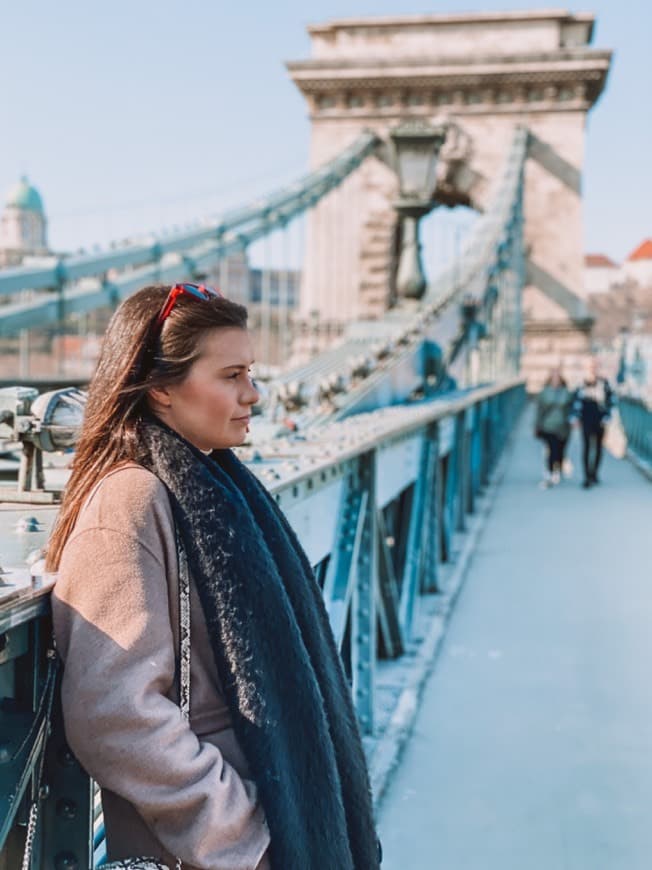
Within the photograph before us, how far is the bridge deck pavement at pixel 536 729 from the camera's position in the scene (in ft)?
8.38

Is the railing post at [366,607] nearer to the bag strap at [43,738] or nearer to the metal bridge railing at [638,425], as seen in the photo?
the bag strap at [43,738]

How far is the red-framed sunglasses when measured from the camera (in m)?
1.30

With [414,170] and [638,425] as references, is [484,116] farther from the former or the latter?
[414,170]

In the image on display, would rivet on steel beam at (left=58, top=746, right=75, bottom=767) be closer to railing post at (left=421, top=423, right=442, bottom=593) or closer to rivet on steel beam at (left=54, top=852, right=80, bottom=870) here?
rivet on steel beam at (left=54, top=852, right=80, bottom=870)

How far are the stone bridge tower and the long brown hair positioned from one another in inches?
799

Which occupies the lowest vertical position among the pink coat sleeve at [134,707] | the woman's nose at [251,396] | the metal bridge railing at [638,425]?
the metal bridge railing at [638,425]

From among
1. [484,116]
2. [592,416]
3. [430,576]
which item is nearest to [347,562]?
[430,576]

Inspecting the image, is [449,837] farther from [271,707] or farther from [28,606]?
[28,606]

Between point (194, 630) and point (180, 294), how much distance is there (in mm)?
384

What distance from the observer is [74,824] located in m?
1.24

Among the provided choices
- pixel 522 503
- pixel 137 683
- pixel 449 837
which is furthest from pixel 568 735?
pixel 522 503

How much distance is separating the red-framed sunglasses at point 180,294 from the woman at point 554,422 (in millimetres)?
7491

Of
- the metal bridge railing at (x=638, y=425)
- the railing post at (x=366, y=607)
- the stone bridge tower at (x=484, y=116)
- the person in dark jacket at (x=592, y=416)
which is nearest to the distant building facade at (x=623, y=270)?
the stone bridge tower at (x=484, y=116)

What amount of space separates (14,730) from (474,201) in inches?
864
